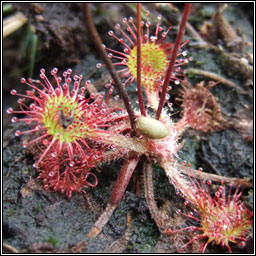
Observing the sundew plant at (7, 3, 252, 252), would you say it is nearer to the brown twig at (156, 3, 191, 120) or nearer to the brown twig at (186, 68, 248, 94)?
the brown twig at (156, 3, 191, 120)

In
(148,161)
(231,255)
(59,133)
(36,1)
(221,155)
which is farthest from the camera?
(36,1)

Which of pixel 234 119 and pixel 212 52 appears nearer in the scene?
pixel 234 119

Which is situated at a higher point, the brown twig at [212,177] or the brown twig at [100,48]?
the brown twig at [100,48]

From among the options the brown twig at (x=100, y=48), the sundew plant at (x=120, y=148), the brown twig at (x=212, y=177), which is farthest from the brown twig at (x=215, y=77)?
the brown twig at (x=100, y=48)

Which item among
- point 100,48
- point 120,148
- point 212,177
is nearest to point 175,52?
point 100,48

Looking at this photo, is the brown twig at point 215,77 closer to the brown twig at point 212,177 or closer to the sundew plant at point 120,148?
the sundew plant at point 120,148

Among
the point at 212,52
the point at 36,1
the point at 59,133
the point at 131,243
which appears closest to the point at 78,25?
the point at 36,1

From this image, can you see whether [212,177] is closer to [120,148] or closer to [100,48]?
[120,148]

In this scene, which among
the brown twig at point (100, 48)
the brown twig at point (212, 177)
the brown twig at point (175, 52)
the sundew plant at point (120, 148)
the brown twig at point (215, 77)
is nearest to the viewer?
the brown twig at point (100, 48)

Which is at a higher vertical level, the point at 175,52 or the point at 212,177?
the point at 175,52

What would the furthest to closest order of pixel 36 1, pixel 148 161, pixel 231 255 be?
pixel 36 1, pixel 148 161, pixel 231 255

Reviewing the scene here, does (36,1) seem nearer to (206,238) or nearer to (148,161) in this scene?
(148,161)
